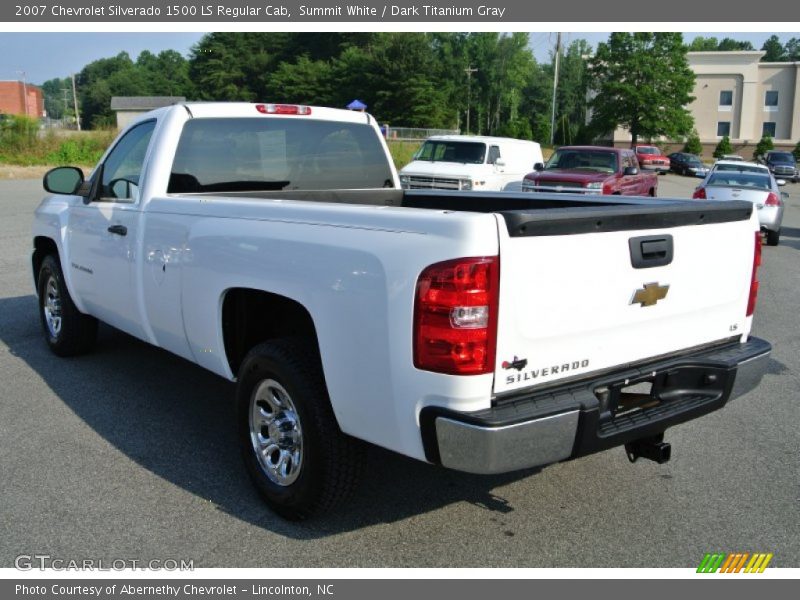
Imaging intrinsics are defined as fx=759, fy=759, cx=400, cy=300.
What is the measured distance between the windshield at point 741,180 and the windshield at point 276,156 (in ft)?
40.0

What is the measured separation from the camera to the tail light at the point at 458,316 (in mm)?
2750

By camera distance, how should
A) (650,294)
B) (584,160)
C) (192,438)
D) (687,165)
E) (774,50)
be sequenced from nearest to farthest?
(650,294)
(192,438)
(584,160)
(687,165)
(774,50)

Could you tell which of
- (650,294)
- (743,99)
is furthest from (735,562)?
(743,99)

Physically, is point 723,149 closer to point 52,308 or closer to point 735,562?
point 52,308

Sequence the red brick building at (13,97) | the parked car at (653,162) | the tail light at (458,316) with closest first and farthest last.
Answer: the tail light at (458,316), the parked car at (653,162), the red brick building at (13,97)

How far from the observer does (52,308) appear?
630cm

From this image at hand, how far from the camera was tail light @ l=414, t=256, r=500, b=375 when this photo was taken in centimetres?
275

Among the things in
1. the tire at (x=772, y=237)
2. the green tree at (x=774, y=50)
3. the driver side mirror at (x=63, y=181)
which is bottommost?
the tire at (x=772, y=237)

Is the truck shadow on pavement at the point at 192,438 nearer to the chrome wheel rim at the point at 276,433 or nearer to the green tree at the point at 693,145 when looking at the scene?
the chrome wheel rim at the point at 276,433

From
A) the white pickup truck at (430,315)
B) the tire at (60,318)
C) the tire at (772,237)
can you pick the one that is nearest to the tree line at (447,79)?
the tire at (772,237)

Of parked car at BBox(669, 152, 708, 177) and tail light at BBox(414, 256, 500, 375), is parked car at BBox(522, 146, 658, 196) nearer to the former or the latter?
tail light at BBox(414, 256, 500, 375)

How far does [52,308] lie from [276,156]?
2.58 m

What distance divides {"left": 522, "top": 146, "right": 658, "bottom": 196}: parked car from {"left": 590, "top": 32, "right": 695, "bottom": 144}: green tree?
5338 cm

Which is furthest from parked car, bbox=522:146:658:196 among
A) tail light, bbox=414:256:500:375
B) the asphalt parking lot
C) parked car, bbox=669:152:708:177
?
parked car, bbox=669:152:708:177
